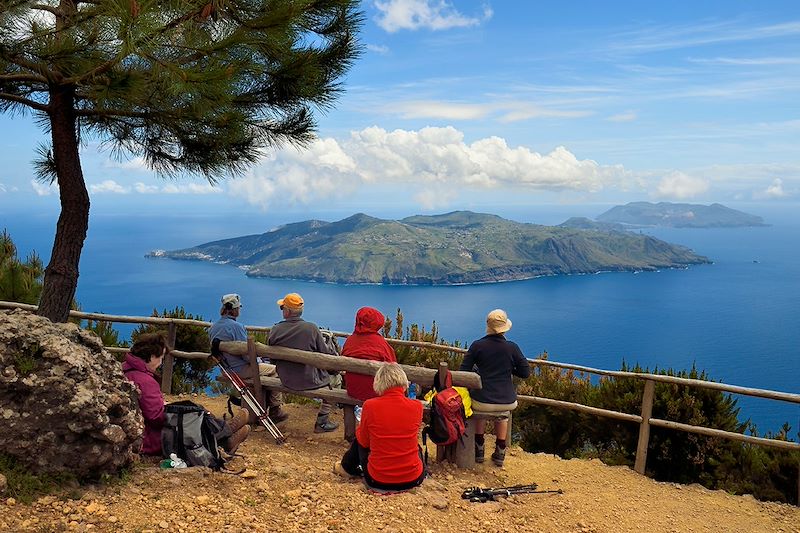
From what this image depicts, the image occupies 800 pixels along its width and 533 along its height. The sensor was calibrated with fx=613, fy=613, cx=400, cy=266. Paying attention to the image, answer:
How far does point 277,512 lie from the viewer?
3.92 meters

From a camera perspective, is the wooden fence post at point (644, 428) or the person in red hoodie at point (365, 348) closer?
the person in red hoodie at point (365, 348)

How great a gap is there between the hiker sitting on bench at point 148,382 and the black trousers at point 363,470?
4.49 ft

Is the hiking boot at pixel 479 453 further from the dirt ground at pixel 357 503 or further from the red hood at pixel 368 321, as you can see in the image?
the red hood at pixel 368 321

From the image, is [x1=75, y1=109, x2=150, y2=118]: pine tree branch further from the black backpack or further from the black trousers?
the black trousers

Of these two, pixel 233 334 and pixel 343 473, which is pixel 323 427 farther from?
pixel 343 473

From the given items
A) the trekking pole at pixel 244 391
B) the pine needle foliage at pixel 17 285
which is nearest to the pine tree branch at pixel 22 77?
the trekking pole at pixel 244 391

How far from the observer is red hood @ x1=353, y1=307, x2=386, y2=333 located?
17.6 feet

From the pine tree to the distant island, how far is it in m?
126

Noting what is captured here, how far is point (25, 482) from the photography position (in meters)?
3.55

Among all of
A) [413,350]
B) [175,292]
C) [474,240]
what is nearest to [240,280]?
[175,292]

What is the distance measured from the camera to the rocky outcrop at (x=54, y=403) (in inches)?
140

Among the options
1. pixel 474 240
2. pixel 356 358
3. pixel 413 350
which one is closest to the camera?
Answer: pixel 356 358

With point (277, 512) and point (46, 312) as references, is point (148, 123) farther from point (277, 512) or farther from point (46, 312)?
point (277, 512)

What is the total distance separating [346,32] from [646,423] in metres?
5.83
